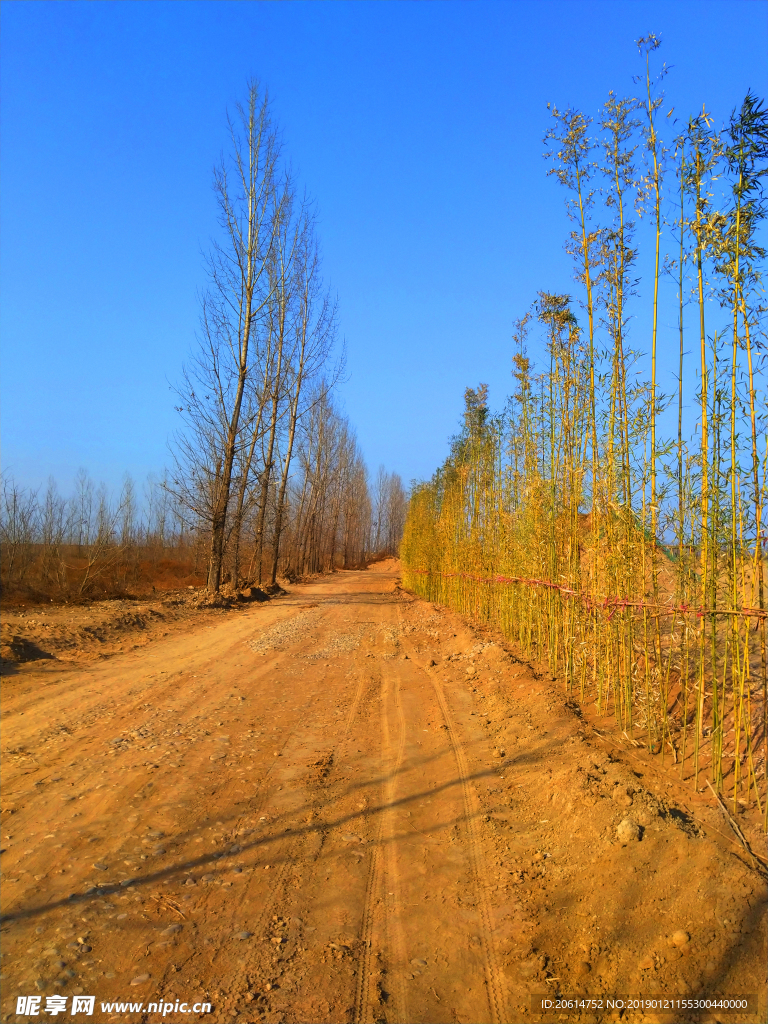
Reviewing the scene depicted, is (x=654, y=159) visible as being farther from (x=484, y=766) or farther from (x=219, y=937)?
(x=219, y=937)

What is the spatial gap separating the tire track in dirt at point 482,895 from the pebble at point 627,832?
0.68m

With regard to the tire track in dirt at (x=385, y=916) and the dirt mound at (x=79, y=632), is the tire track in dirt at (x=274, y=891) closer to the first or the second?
the tire track in dirt at (x=385, y=916)

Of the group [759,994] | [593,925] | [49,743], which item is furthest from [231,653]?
[759,994]

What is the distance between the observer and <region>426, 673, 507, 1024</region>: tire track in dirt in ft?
7.39

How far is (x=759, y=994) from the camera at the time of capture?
213 centimetres

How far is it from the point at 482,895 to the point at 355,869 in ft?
2.10

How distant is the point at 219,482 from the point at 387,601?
5.76 m

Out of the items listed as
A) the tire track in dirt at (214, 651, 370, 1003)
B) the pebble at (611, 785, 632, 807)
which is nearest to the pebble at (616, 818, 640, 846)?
the pebble at (611, 785, 632, 807)

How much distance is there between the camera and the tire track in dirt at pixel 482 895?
7.39 ft

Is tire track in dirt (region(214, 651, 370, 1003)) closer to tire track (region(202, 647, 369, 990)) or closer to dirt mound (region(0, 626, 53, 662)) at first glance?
tire track (region(202, 647, 369, 990))

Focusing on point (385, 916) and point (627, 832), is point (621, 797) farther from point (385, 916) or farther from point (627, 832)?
point (385, 916)

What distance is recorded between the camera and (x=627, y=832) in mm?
2914

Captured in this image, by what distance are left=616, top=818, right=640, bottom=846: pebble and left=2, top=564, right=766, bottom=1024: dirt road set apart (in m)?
0.01

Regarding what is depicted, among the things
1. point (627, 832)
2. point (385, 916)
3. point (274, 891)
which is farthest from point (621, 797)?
point (274, 891)
